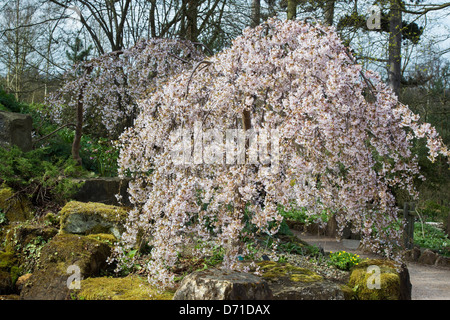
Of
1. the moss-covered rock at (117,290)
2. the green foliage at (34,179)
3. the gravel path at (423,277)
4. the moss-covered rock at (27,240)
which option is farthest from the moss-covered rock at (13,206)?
the gravel path at (423,277)

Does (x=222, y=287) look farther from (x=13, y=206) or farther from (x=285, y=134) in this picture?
(x=13, y=206)

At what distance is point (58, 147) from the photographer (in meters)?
7.41

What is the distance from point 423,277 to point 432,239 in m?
2.60

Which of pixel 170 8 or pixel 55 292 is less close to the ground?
pixel 170 8

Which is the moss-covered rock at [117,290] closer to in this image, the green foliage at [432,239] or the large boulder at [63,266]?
the large boulder at [63,266]

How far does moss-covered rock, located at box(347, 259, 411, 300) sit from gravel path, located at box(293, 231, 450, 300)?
157 centimetres

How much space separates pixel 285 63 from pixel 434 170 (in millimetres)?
9395

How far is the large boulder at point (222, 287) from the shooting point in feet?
7.47

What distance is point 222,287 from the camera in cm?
228

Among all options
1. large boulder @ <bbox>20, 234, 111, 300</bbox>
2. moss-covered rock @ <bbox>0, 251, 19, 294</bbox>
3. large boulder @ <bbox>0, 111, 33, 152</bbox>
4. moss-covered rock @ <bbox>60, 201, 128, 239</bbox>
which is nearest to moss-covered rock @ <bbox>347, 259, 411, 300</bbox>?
large boulder @ <bbox>20, 234, 111, 300</bbox>

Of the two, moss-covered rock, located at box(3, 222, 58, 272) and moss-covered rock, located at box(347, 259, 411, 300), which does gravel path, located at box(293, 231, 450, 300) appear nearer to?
moss-covered rock, located at box(347, 259, 411, 300)
